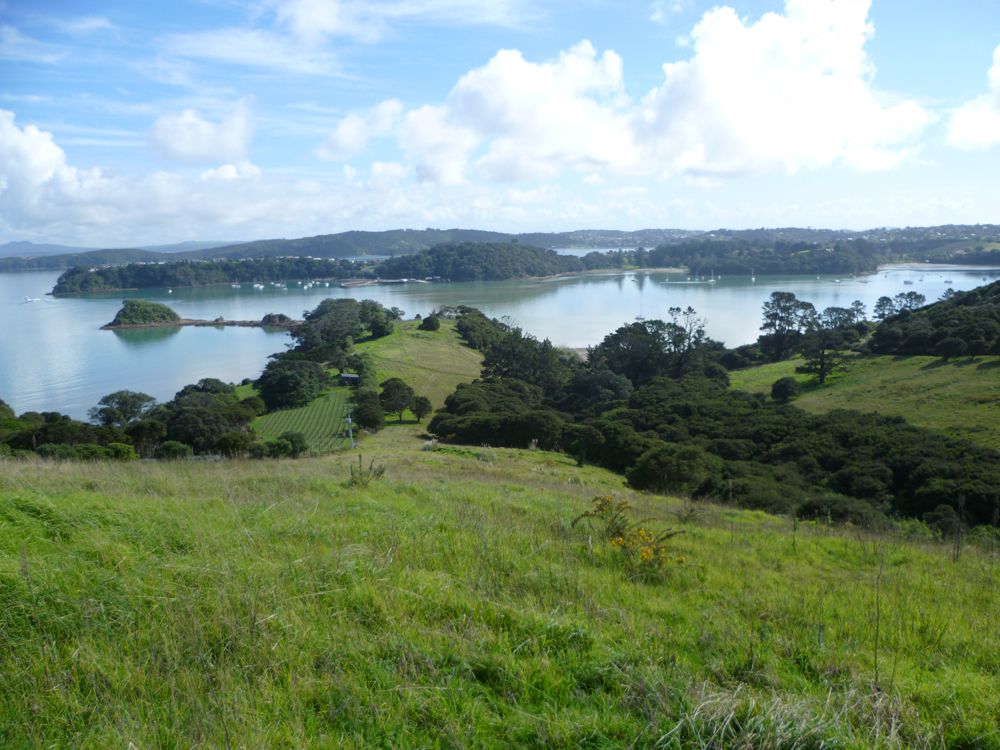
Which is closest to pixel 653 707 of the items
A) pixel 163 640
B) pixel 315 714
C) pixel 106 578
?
pixel 315 714

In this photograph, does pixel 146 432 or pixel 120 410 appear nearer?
pixel 146 432

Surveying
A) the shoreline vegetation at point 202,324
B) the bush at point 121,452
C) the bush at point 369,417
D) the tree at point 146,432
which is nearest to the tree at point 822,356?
the bush at point 369,417

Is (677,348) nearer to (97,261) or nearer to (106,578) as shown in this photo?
(106,578)

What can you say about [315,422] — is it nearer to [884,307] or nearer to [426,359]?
[426,359]

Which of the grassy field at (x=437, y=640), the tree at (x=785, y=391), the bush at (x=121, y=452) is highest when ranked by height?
the grassy field at (x=437, y=640)

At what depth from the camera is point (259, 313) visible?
288ft

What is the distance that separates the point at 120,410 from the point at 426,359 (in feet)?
69.8

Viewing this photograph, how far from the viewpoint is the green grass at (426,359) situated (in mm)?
41562

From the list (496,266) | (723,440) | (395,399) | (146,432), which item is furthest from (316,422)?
(496,266)

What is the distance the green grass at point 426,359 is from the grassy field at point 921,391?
18.7 m

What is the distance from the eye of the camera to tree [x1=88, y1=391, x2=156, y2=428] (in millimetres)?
32625

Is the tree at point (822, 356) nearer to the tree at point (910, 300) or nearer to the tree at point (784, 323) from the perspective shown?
the tree at point (784, 323)

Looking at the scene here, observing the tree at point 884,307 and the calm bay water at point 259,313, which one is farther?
the tree at point 884,307

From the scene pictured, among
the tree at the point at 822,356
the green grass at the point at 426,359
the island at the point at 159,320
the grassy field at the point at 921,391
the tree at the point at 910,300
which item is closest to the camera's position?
the grassy field at the point at 921,391
